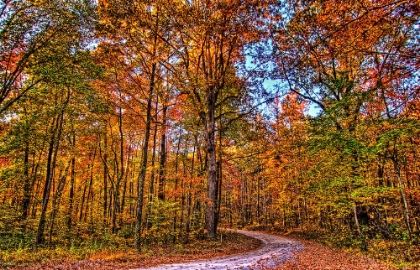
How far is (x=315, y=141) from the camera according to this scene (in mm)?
11352

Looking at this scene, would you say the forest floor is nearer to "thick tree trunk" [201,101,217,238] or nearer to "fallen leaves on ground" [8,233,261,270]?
"fallen leaves on ground" [8,233,261,270]

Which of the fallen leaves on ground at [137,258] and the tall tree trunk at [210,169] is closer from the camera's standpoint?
the fallen leaves on ground at [137,258]

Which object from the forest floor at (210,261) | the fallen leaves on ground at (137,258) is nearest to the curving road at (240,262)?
the forest floor at (210,261)

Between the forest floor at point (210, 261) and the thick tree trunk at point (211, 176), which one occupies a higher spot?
the thick tree trunk at point (211, 176)

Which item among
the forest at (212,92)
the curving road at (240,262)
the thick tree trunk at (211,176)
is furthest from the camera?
the thick tree trunk at (211,176)

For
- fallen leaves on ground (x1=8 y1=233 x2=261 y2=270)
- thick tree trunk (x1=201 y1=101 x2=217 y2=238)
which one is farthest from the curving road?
thick tree trunk (x1=201 y1=101 x2=217 y2=238)

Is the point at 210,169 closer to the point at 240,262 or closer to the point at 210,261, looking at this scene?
the point at 210,261

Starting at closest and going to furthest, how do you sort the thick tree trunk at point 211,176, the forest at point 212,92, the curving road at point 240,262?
Result: the curving road at point 240,262, the forest at point 212,92, the thick tree trunk at point 211,176

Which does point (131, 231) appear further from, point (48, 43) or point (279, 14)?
point (279, 14)

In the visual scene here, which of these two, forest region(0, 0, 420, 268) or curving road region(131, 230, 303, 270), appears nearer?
curving road region(131, 230, 303, 270)

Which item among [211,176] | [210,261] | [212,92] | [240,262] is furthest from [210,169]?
[240,262]

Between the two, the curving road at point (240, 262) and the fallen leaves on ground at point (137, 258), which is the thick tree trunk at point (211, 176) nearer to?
the fallen leaves on ground at point (137, 258)

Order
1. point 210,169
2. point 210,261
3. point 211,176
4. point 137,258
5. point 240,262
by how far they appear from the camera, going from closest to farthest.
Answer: point 240,262 → point 210,261 → point 137,258 → point 211,176 → point 210,169

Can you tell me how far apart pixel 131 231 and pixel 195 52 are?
14214mm
